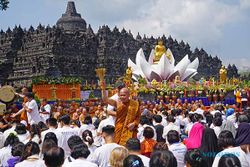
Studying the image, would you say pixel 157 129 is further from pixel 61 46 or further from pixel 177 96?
pixel 61 46

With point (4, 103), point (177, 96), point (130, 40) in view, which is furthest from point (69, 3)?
point (4, 103)

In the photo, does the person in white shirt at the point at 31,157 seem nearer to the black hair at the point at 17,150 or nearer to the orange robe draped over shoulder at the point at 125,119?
the black hair at the point at 17,150

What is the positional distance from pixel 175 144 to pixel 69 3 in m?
69.0

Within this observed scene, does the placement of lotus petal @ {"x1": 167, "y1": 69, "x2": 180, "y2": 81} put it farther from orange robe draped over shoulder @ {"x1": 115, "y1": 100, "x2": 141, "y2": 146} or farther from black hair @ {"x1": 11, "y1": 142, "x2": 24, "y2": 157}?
black hair @ {"x1": 11, "y1": 142, "x2": 24, "y2": 157}

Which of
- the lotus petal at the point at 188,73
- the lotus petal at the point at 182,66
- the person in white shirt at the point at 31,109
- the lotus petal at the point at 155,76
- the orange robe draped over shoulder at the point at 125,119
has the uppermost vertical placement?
the lotus petal at the point at 182,66

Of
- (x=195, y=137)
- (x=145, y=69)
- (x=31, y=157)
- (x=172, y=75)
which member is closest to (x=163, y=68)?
(x=172, y=75)

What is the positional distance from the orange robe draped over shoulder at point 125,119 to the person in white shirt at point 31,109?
3348mm

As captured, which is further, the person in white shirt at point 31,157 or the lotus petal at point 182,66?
the lotus petal at point 182,66

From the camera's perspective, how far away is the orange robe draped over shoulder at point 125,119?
25.4 feet

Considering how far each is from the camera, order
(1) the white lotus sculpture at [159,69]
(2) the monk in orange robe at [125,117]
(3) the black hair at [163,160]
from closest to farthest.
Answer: (3) the black hair at [163,160], (2) the monk in orange robe at [125,117], (1) the white lotus sculpture at [159,69]

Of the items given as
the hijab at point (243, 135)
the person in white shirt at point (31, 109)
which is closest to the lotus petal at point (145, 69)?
the person in white shirt at point (31, 109)

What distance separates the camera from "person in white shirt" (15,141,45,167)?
5.23 metres

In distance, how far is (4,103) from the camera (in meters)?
16.5

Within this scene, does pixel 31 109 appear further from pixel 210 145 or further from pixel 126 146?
pixel 126 146
